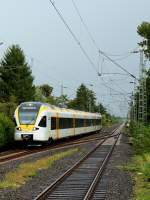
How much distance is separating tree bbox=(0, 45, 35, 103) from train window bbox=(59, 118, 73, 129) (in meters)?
29.0

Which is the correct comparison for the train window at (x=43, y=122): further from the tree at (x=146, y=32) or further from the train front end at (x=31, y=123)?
the tree at (x=146, y=32)

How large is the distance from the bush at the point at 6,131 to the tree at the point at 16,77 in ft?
134

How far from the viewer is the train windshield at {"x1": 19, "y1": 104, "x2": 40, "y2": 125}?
37406 millimetres

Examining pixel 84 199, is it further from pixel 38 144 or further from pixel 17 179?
pixel 38 144

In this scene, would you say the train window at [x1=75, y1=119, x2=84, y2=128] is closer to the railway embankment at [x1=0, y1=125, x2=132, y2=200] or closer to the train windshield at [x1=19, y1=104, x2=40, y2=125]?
the train windshield at [x1=19, y1=104, x2=40, y2=125]

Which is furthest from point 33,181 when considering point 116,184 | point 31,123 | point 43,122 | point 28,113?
point 28,113

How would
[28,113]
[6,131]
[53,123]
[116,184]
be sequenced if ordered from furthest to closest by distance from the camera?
[53,123] < [28,113] < [6,131] < [116,184]

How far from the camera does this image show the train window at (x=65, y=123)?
4539cm

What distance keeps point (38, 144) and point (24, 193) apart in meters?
23.5

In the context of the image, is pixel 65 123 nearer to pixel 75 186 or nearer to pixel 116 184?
pixel 116 184

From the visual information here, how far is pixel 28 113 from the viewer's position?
37906mm

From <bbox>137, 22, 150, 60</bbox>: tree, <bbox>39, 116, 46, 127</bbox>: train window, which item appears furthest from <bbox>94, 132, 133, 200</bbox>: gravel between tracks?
<bbox>137, 22, 150, 60</bbox>: tree

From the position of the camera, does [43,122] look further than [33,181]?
Yes

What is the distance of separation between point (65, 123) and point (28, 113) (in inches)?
409
